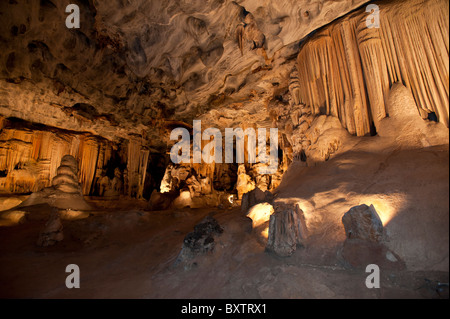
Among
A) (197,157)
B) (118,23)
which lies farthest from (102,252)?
(197,157)

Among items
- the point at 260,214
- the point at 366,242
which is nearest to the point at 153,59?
the point at 260,214

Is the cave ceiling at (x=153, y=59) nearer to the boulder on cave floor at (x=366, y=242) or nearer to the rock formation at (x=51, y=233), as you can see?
the boulder on cave floor at (x=366, y=242)

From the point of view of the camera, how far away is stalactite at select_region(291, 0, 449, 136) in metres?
4.68

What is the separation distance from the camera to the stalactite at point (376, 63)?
184 inches

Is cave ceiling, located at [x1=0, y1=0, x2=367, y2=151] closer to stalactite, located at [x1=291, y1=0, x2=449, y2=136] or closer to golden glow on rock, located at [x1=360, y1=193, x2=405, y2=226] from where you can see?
stalactite, located at [x1=291, y1=0, x2=449, y2=136]

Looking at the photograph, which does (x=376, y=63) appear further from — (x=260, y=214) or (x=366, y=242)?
(x=260, y=214)

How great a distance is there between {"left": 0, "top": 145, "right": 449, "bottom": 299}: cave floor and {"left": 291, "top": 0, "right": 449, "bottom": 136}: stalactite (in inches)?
52.3

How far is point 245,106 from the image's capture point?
13227 mm

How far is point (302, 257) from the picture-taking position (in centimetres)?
420

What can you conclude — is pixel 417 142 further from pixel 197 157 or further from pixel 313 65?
pixel 197 157

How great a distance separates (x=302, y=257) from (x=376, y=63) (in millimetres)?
5279
